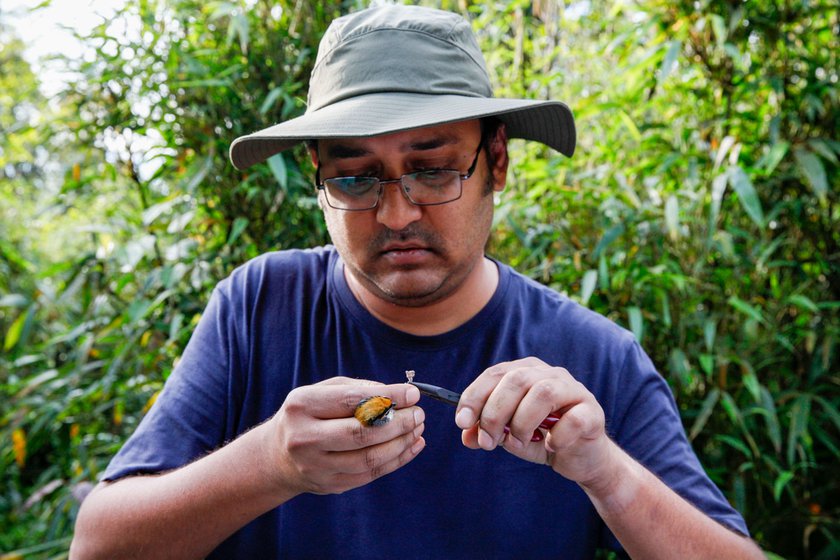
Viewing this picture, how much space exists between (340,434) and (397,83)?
73 centimetres

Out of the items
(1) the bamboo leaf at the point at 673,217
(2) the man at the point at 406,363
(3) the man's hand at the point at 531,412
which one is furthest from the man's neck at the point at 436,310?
(1) the bamboo leaf at the point at 673,217

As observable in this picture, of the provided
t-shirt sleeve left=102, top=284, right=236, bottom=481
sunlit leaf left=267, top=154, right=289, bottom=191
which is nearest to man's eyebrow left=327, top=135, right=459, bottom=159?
t-shirt sleeve left=102, top=284, right=236, bottom=481

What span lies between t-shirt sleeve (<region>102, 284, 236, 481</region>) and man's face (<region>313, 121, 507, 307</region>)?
0.35m

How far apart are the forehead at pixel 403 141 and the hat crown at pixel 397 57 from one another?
0.08 m

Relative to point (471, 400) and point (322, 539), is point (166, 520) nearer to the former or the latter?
point (322, 539)

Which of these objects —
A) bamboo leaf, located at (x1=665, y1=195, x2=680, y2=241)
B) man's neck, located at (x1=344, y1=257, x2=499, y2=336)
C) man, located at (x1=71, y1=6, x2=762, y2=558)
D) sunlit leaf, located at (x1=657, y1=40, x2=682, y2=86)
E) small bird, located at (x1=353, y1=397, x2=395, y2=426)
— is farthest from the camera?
sunlit leaf, located at (x1=657, y1=40, x2=682, y2=86)

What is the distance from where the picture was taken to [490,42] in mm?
2707

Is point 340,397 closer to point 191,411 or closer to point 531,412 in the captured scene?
point 531,412

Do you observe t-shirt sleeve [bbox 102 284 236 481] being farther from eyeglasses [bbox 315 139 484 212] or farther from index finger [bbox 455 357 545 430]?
index finger [bbox 455 357 545 430]

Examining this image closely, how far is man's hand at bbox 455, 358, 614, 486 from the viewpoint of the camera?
98 cm

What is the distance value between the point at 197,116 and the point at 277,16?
44cm

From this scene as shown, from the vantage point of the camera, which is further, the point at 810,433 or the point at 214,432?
the point at 810,433

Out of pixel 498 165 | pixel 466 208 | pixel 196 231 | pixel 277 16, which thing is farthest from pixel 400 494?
pixel 277 16

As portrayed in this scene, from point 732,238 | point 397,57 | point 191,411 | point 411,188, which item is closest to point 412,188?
point 411,188
